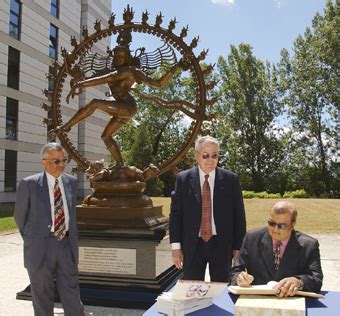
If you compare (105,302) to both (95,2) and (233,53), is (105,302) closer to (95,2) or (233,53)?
(95,2)

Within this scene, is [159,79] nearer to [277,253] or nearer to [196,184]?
[196,184]

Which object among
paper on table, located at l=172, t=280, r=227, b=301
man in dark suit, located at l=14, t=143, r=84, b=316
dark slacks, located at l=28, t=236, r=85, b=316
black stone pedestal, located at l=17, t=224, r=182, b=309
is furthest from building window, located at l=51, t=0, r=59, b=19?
paper on table, located at l=172, t=280, r=227, b=301

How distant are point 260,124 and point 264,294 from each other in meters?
37.3

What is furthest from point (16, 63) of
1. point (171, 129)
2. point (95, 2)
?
point (171, 129)

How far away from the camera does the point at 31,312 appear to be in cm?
513

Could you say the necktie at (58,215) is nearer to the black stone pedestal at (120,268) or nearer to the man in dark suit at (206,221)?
the man in dark suit at (206,221)

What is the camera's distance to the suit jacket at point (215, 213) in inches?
157

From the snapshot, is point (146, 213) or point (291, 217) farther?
point (146, 213)

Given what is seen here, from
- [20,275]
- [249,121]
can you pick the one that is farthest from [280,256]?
[249,121]

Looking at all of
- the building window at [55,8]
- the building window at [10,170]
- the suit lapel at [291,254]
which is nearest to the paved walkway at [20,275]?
the suit lapel at [291,254]

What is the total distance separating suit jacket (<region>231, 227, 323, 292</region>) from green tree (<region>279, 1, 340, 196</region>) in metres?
32.6

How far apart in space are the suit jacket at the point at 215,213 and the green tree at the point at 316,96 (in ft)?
104

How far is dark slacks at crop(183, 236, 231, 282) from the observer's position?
399cm

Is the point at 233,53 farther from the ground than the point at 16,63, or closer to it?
farther from the ground
